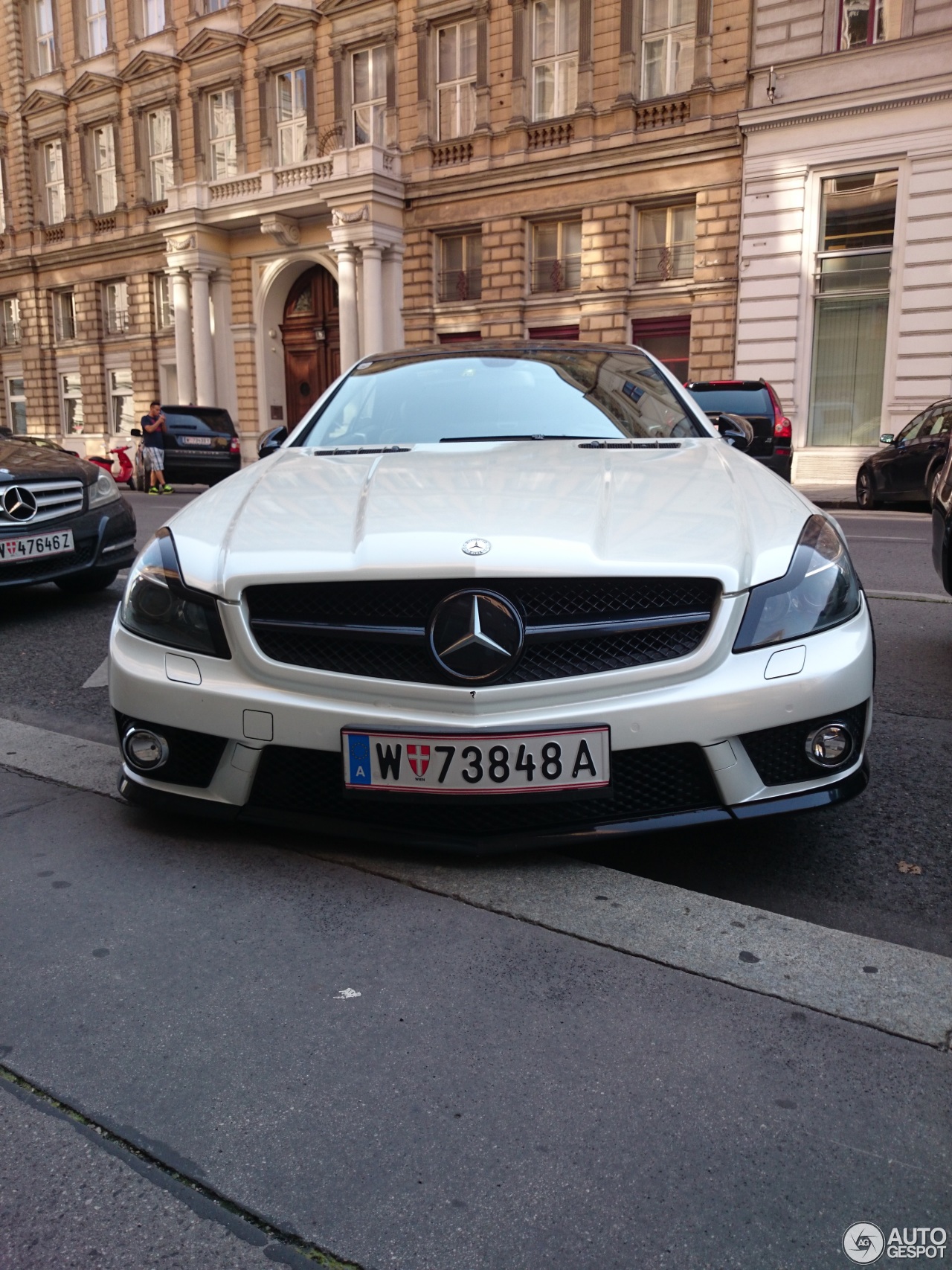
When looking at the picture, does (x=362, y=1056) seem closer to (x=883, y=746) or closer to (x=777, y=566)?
(x=777, y=566)

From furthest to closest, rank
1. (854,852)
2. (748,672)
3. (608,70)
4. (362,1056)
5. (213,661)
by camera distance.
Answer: (608,70) < (854,852) < (213,661) < (748,672) < (362,1056)

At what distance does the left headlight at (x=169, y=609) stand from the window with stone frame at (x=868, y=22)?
2023cm

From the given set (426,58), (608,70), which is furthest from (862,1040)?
(426,58)

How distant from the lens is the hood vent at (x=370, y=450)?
11.3 feet

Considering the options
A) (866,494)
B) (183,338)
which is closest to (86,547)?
(866,494)

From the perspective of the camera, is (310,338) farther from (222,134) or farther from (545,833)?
(545,833)


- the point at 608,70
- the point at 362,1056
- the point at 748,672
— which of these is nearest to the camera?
the point at 362,1056

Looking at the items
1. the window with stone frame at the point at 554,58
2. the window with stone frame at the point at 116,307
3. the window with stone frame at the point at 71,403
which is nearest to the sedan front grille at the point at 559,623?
the window with stone frame at the point at 554,58

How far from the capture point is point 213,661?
8.23ft

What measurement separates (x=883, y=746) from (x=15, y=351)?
39.4 metres

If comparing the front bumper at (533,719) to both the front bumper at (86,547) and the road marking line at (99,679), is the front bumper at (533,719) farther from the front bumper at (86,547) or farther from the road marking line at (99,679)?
the front bumper at (86,547)

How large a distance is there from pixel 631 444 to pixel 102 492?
4.09 meters

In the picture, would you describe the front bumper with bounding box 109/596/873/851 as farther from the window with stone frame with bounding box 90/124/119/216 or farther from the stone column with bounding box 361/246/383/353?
the window with stone frame with bounding box 90/124/119/216

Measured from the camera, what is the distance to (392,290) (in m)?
25.7
